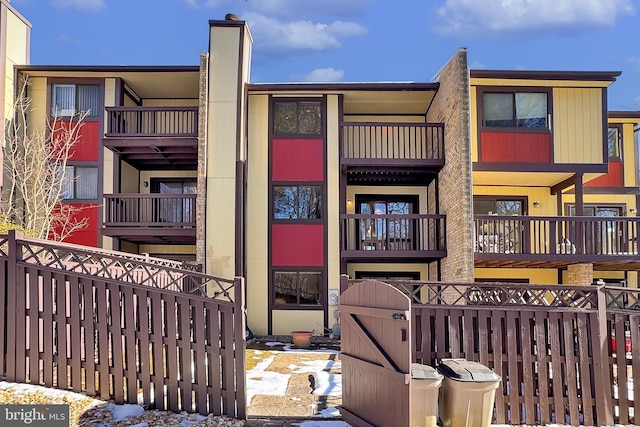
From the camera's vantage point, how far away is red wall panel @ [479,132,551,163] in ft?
46.3

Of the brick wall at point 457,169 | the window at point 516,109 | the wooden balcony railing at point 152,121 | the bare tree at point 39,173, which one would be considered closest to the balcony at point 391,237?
the brick wall at point 457,169

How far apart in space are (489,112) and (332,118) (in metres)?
4.76

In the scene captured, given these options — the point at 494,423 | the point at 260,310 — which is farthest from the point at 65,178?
the point at 494,423

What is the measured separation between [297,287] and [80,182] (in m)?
8.11

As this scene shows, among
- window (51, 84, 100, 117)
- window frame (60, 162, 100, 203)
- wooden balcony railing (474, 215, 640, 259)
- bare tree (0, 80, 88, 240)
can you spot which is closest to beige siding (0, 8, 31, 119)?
bare tree (0, 80, 88, 240)

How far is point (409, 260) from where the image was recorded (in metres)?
16.1

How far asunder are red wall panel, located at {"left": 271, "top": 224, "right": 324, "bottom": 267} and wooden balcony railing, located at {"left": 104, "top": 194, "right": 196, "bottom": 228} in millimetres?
2654

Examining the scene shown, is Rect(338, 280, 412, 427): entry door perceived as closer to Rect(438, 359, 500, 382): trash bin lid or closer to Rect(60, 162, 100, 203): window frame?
Rect(438, 359, 500, 382): trash bin lid

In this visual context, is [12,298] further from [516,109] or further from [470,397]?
[516,109]

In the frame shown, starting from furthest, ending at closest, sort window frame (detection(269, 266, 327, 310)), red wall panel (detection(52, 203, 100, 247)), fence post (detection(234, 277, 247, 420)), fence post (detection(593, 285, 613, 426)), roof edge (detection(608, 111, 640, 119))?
roof edge (detection(608, 111, 640, 119)) → red wall panel (detection(52, 203, 100, 247)) → window frame (detection(269, 266, 327, 310)) → fence post (detection(593, 285, 613, 426)) → fence post (detection(234, 277, 247, 420))

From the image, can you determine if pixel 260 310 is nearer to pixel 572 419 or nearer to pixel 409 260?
pixel 409 260

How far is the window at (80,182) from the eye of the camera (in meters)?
16.1

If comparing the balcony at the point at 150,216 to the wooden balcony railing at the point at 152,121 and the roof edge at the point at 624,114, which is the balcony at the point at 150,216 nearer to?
the wooden balcony railing at the point at 152,121

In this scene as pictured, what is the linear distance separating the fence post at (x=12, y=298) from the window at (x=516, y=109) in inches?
482
